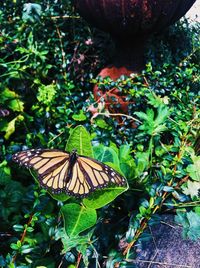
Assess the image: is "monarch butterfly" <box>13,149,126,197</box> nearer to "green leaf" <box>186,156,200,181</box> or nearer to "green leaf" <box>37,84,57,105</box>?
"green leaf" <box>186,156,200,181</box>

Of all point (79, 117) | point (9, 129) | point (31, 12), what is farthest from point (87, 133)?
point (31, 12)

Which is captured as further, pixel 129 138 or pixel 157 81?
pixel 157 81

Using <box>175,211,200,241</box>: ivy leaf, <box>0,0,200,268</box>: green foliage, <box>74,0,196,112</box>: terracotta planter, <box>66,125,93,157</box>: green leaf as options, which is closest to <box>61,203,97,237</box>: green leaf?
<box>0,0,200,268</box>: green foliage

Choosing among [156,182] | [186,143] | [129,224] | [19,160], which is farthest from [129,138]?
[19,160]

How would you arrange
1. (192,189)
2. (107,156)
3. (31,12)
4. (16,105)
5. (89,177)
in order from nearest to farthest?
(89,177) → (107,156) → (192,189) → (16,105) → (31,12)

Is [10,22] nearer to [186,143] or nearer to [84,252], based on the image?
[186,143]

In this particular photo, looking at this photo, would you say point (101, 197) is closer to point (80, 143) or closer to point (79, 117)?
point (80, 143)
